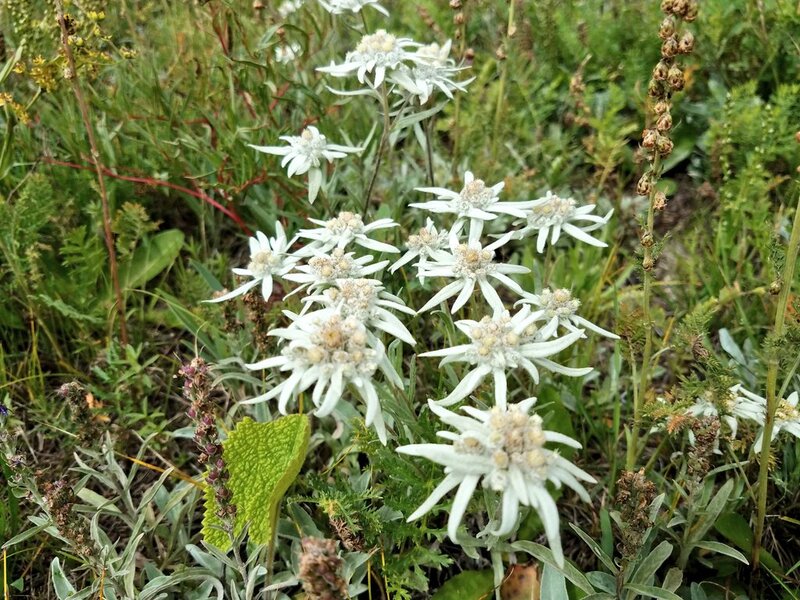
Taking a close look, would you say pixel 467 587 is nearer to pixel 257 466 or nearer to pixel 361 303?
pixel 257 466

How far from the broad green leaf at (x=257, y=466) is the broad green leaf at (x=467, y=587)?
0.51 m

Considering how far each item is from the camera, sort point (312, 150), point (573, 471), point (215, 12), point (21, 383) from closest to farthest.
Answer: point (573, 471) < point (312, 150) < point (21, 383) < point (215, 12)

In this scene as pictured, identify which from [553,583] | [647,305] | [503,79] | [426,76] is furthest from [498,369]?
[503,79]

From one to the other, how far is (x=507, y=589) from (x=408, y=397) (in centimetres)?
58

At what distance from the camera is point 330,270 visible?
179cm

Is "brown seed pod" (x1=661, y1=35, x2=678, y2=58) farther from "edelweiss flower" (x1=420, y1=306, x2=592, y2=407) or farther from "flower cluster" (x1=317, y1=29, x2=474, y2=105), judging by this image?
"flower cluster" (x1=317, y1=29, x2=474, y2=105)

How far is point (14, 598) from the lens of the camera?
6.36ft

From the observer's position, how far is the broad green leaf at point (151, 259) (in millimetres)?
2838

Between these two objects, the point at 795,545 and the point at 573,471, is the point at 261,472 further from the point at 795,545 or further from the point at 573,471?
the point at 795,545

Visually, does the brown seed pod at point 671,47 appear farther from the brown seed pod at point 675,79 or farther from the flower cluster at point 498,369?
the flower cluster at point 498,369

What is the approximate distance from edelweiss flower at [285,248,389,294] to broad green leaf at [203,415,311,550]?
35cm

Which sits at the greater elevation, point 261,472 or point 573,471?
point 573,471

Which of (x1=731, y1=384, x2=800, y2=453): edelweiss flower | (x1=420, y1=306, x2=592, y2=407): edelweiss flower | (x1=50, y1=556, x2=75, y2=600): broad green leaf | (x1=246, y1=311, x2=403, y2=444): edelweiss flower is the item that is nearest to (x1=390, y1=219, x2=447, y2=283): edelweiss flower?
(x1=420, y1=306, x2=592, y2=407): edelweiss flower

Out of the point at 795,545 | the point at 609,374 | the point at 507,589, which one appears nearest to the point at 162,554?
the point at 507,589
